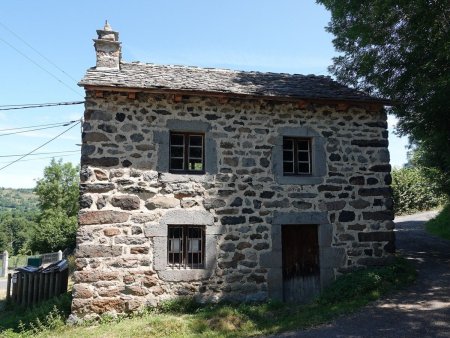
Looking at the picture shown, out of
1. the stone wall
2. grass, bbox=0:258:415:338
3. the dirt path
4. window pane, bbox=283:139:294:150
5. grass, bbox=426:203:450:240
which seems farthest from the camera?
grass, bbox=426:203:450:240

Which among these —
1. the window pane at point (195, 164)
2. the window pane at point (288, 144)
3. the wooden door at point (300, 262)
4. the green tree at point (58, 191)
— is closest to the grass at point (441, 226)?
the wooden door at point (300, 262)

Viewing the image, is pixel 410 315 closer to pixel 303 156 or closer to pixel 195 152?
pixel 303 156

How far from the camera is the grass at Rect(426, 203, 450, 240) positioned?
1438cm

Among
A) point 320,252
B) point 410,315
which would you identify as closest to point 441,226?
point 320,252

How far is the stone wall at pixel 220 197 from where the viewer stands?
7.73m

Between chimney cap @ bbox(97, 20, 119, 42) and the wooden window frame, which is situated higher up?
chimney cap @ bbox(97, 20, 119, 42)

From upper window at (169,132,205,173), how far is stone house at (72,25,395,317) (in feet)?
0.08

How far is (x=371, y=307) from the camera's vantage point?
7.14m

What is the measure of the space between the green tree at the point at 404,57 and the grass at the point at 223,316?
5.14m

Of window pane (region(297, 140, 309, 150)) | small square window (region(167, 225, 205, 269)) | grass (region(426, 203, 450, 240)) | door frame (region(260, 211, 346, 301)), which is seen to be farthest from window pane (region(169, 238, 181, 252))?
grass (region(426, 203, 450, 240))

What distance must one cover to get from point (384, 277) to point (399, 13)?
770cm

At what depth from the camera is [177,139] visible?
27.9 ft

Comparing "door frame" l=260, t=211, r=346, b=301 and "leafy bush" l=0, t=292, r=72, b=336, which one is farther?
"door frame" l=260, t=211, r=346, b=301

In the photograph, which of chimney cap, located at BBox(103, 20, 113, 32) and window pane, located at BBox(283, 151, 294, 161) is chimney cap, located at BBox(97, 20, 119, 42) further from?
window pane, located at BBox(283, 151, 294, 161)
